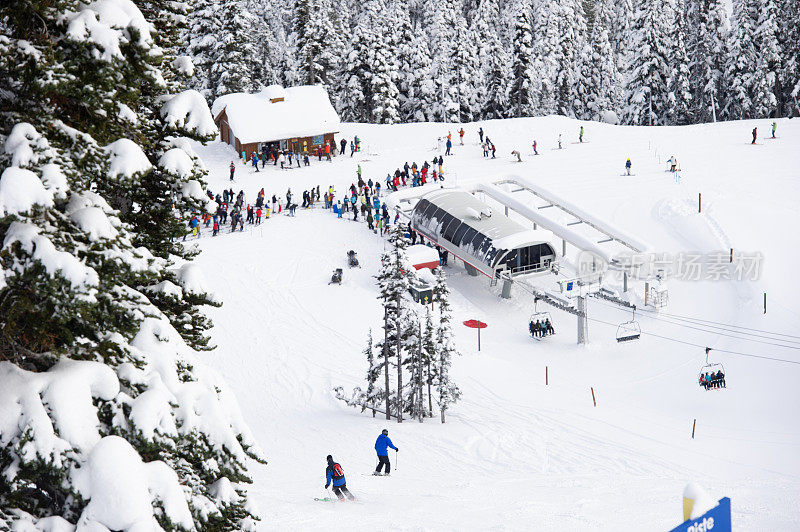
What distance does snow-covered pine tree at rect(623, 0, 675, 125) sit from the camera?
225 feet

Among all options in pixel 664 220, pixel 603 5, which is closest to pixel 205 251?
pixel 664 220

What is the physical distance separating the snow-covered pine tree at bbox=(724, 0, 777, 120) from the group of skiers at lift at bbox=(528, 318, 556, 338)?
137ft

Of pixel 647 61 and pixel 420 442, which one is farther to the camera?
pixel 647 61

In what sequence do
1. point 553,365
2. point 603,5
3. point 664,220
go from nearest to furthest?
point 553,365 < point 664,220 < point 603,5

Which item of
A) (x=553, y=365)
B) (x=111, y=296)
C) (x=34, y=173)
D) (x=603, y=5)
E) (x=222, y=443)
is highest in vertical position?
(x=603, y=5)

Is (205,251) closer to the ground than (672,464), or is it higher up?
higher up

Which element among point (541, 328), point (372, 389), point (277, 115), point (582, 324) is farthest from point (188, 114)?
point (277, 115)

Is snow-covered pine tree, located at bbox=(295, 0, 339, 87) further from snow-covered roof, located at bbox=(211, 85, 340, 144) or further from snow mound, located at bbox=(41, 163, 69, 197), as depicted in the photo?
snow mound, located at bbox=(41, 163, 69, 197)

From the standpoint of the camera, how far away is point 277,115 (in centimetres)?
5350

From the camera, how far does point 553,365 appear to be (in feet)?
109

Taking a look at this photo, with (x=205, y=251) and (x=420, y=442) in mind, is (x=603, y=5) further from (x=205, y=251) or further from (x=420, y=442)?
(x=420, y=442)

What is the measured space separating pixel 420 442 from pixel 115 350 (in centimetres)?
1654

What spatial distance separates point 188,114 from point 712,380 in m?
23.9

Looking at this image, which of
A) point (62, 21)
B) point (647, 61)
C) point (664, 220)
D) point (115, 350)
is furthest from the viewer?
point (647, 61)
